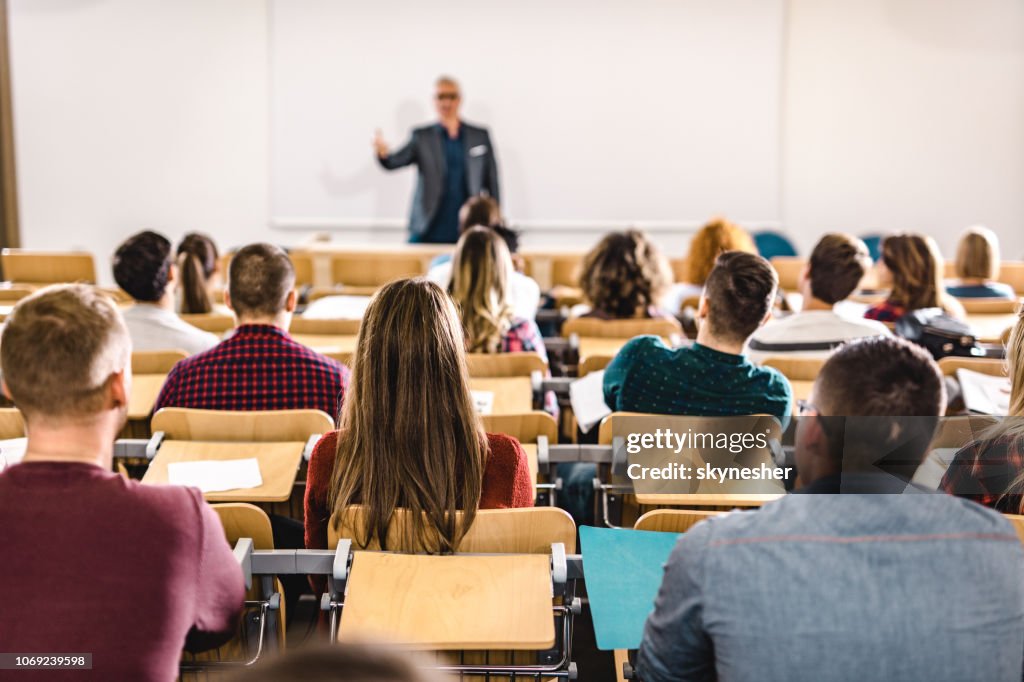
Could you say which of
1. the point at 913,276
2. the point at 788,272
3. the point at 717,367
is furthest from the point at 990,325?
the point at 717,367

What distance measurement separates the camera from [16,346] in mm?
1540

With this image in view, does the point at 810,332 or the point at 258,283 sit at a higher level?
the point at 258,283

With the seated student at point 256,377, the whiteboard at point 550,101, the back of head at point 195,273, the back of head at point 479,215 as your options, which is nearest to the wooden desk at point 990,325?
the back of head at point 479,215

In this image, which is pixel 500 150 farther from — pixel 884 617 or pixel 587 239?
pixel 884 617

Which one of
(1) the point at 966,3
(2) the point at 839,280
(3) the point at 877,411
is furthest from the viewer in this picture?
(1) the point at 966,3

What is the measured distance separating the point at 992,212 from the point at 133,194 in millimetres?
7242

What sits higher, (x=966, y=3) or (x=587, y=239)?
(x=966, y=3)

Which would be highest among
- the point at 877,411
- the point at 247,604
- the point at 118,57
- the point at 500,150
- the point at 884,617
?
the point at 118,57

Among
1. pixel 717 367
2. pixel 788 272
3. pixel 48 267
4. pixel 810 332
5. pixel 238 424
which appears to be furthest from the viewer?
pixel 788 272

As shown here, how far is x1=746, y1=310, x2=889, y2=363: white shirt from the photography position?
351cm

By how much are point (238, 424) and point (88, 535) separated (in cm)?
112

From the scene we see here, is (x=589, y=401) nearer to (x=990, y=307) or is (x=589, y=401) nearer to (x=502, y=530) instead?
(x=502, y=530)

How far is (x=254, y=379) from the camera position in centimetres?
284

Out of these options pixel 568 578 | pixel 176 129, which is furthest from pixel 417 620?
pixel 176 129
